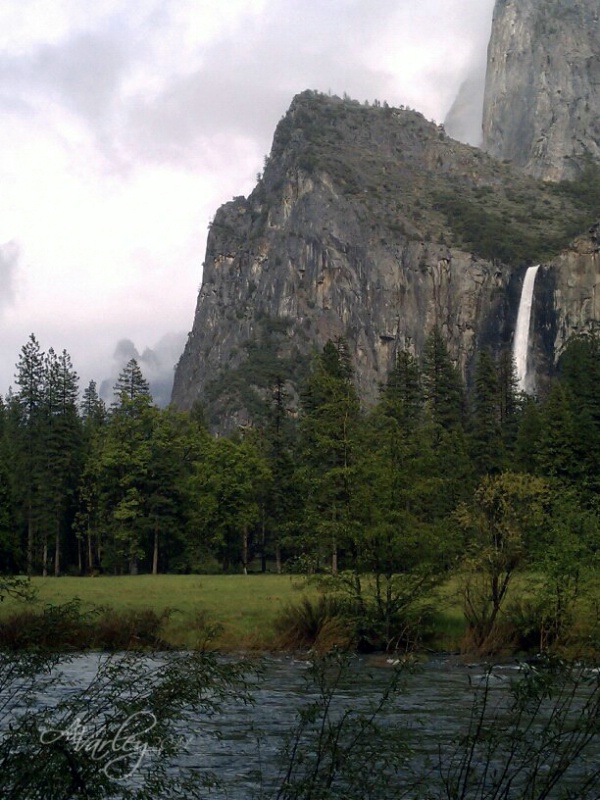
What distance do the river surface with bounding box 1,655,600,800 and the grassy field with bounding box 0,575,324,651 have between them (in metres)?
4.86

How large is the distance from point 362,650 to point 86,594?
57.5ft

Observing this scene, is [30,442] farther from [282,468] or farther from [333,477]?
[333,477]

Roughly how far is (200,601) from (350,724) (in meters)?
37.0

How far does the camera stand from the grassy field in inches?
1497

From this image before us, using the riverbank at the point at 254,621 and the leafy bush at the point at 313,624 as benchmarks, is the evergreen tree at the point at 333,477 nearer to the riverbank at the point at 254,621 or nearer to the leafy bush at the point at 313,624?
the riverbank at the point at 254,621

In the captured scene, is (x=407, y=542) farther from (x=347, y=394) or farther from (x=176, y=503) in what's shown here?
(x=176, y=503)

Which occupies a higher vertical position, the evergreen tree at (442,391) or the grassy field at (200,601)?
the evergreen tree at (442,391)

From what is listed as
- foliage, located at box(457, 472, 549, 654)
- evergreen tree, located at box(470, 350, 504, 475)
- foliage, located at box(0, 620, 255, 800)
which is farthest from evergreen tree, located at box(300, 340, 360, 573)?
foliage, located at box(0, 620, 255, 800)

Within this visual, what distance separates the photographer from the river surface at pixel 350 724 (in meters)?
15.6

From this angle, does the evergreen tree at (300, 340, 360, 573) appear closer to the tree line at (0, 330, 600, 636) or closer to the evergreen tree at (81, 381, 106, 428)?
the tree line at (0, 330, 600, 636)

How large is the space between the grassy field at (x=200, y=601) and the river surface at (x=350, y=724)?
4.86 metres

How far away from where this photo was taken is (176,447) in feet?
282

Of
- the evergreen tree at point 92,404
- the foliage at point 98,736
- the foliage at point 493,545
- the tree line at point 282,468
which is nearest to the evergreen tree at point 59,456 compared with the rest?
the tree line at point 282,468

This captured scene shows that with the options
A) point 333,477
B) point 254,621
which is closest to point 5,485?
point 333,477
